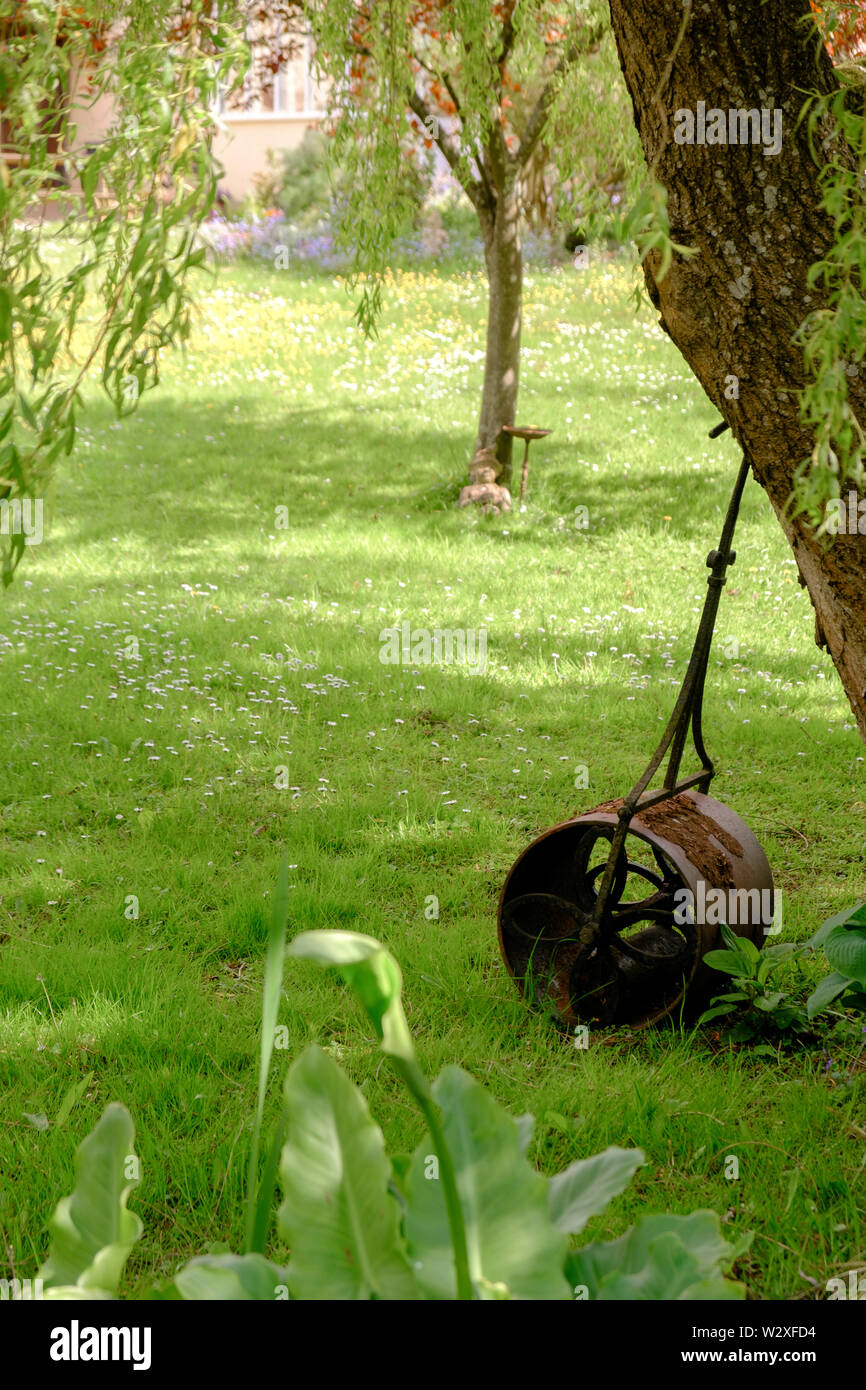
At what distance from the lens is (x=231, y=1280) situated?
1.58 metres

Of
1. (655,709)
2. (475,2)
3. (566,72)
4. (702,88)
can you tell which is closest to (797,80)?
(702,88)

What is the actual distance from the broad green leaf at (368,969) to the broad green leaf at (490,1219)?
328 millimetres

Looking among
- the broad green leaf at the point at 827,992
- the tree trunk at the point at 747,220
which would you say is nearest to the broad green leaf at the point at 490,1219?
the tree trunk at the point at 747,220

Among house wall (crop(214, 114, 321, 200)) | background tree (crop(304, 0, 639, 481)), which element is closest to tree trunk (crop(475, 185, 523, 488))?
background tree (crop(304, 0, 639, 481))

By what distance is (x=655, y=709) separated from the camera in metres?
6.54

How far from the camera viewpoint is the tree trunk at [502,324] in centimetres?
1013

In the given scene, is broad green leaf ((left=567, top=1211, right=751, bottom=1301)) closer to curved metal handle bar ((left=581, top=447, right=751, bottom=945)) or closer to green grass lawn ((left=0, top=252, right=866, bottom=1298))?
green grass lawn ((left=0, top=252, right=866, bottom=1298))

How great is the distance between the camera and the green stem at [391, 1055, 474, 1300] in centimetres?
127

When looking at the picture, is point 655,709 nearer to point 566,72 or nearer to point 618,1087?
point 618,1087

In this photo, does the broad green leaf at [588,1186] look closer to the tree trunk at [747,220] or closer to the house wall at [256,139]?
the tree trunk at [747,220]

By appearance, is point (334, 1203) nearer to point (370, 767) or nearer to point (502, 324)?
point (370, 767)

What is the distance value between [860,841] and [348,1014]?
97.6 inches

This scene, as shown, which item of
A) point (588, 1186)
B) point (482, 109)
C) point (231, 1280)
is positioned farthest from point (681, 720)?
point (482, 109)

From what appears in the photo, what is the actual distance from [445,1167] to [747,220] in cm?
228
